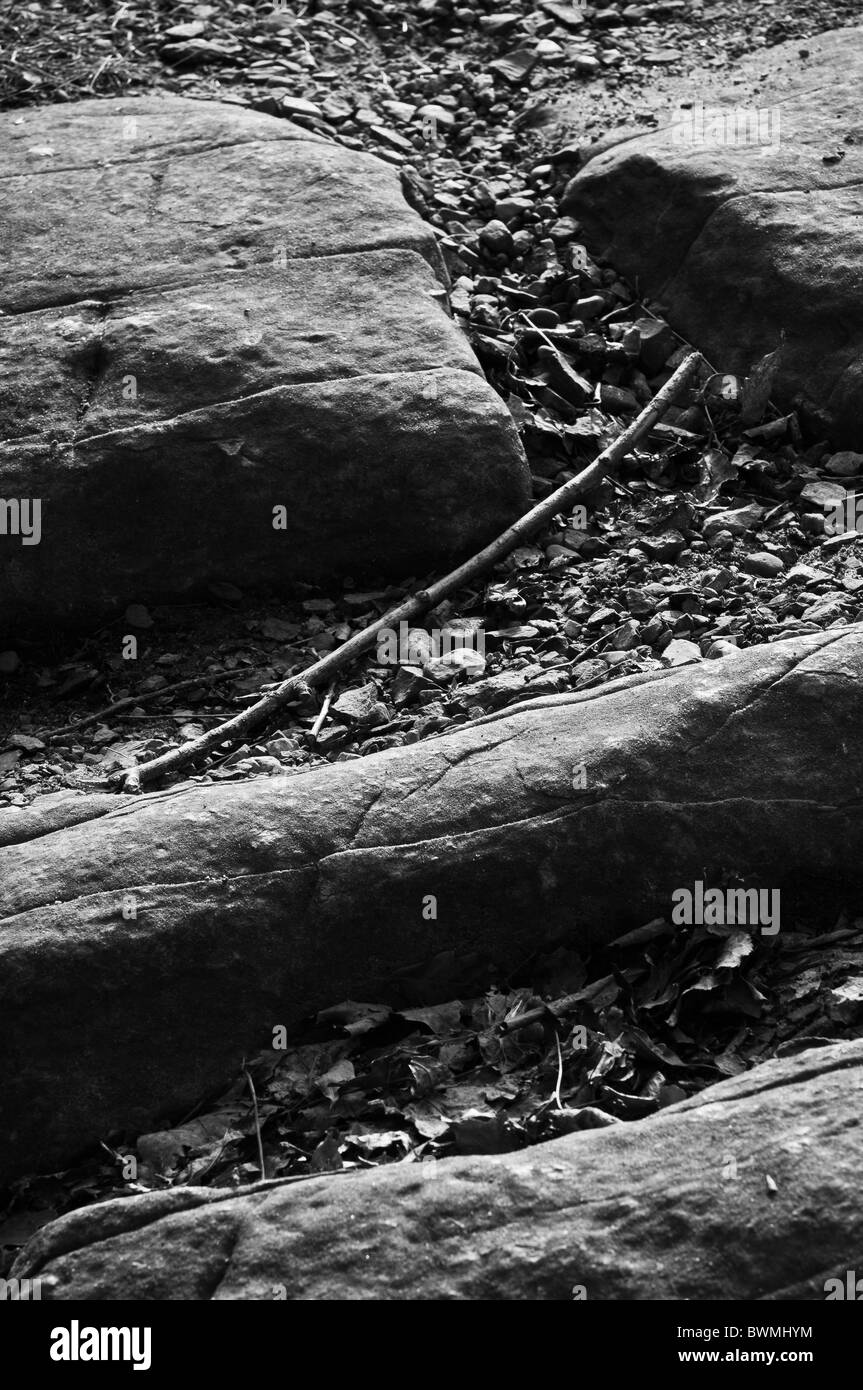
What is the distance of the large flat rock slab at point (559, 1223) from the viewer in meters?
2.94

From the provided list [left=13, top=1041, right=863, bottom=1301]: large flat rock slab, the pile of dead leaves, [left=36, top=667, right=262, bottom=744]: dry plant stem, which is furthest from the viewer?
[left=36, top=667, right=262, bottom=744]: dry plant stem

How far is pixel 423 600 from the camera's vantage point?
→ 5.27m

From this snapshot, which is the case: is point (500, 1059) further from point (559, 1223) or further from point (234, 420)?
point (234, 420)

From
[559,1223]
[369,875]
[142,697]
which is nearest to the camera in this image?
[559,1223]

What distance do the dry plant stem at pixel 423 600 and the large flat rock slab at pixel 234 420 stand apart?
11 centimetres

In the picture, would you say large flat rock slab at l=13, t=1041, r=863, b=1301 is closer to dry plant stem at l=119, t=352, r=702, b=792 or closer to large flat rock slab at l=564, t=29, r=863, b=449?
dry plant stem at l=119, t=352, r=702, b=792

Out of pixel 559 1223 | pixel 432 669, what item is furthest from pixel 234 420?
pixel 559 1223

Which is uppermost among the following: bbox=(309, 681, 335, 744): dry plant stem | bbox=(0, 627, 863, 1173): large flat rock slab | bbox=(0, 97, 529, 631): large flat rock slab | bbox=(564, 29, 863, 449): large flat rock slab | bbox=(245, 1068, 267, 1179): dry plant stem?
bbox=(564, 29, 863, 449): large flat rock slab

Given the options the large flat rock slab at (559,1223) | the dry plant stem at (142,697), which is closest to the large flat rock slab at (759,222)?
the dry plant stem at (142,697)

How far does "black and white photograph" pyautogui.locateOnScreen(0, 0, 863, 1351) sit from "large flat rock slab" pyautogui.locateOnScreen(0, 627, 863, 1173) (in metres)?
0.01

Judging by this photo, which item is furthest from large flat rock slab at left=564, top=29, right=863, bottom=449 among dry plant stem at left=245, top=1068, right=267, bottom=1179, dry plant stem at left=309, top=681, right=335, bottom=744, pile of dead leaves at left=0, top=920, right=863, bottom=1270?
dry plant stem at left=245, top=1068, right=267, bottom=1179

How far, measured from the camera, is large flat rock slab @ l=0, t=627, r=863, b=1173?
3889mm

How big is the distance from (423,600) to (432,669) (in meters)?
0.36
